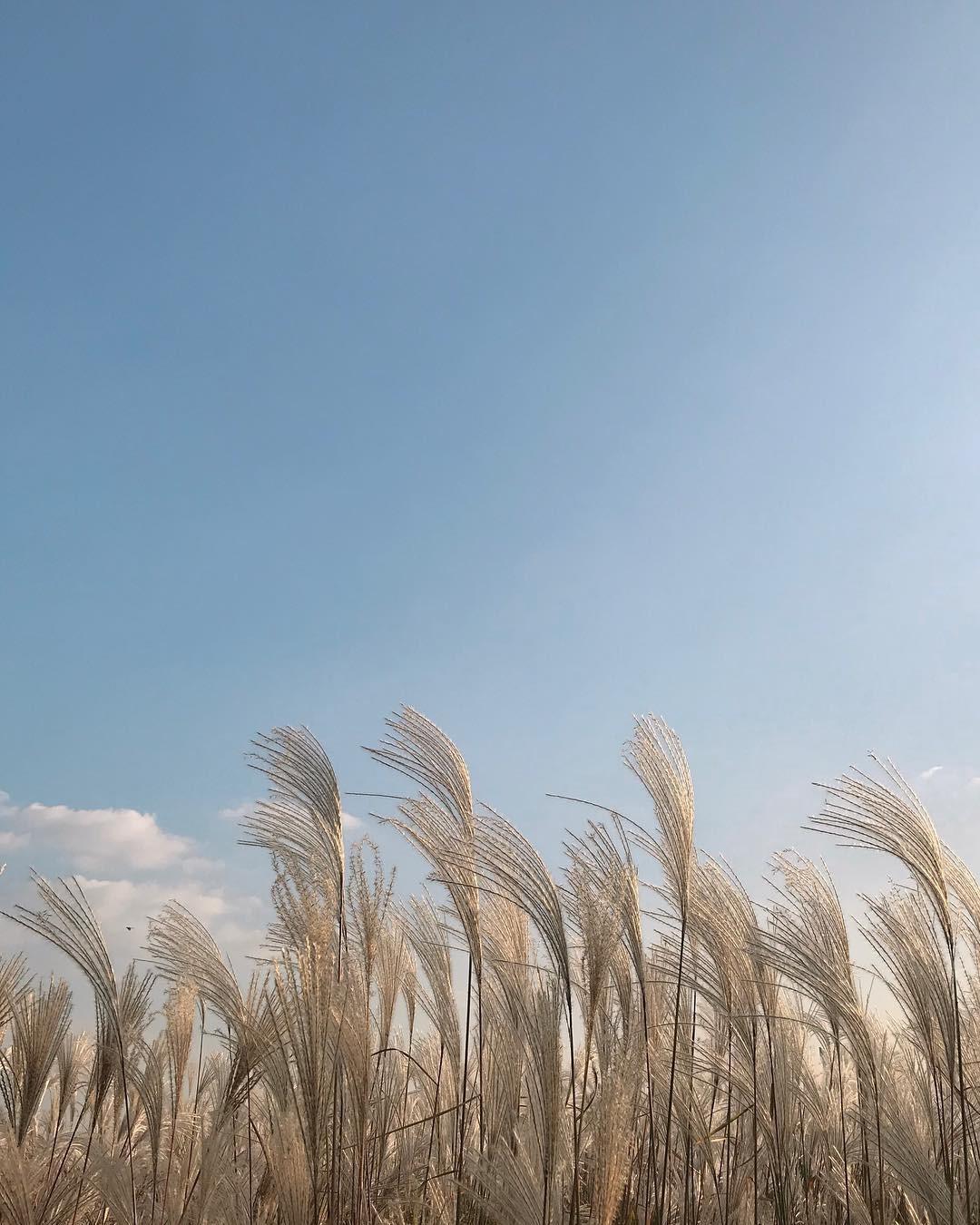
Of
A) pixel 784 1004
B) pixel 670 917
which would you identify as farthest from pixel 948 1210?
pixel 784 1004

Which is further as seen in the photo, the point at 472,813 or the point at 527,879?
the point at 472,813

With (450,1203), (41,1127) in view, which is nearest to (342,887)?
(450,1203)

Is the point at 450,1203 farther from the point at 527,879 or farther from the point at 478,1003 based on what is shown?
the point at 527,879

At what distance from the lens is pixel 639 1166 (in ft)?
14.1

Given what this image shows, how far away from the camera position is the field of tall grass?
358 cm

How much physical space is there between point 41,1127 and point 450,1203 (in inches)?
268

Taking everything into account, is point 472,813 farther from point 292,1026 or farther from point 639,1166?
point 639,1166

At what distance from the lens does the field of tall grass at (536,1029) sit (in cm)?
358

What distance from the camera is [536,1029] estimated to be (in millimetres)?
3330

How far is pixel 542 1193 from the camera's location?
333cm

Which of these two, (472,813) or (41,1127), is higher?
(472,813)

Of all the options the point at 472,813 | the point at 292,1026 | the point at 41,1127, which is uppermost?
the point at 472,813

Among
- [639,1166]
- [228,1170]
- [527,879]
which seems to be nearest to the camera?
[527,879]

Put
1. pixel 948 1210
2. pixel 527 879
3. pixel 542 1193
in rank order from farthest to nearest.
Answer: pixel 948 1210
pixel 527 879
pixel 542 1193
